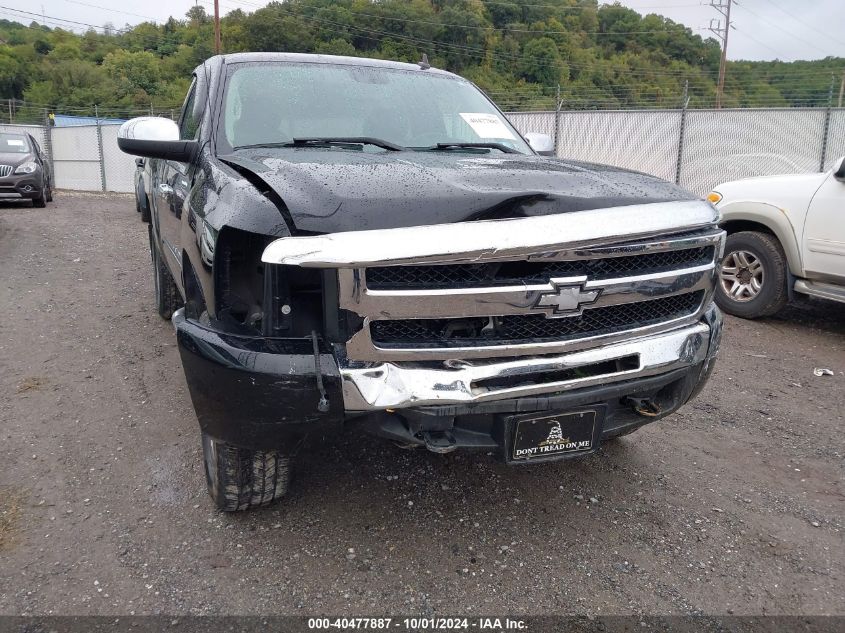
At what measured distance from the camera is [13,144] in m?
13.2

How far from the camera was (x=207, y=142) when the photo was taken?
2.94m

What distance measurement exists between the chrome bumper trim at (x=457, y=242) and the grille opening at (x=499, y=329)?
234 mm

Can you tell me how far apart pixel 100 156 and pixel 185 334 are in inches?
804

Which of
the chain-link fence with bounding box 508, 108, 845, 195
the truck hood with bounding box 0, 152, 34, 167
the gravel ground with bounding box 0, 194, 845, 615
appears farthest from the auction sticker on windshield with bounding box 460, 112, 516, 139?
the truck hood with bounding box 0, 152, 34, 167

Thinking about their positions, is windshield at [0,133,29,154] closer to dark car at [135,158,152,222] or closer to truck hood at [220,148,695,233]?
dark car at [135,158,152,222]

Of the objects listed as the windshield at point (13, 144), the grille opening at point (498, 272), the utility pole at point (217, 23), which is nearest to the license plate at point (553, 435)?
the grille opening at point (498, 272)

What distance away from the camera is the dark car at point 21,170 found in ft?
41.5

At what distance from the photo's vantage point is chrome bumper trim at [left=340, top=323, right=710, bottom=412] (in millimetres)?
2021

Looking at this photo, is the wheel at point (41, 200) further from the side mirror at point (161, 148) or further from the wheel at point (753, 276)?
the wheel at point (753, 276)

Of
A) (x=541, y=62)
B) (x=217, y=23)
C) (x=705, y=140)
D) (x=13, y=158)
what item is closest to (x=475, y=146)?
(x=705, y=140)

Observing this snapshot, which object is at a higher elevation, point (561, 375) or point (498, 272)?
point (498, 272)

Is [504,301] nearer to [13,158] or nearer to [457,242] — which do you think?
[457,242]

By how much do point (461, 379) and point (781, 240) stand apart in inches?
185

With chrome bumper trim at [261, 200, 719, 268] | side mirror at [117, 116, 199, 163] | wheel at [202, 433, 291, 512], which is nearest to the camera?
chrome bumper trim at [261, 200, 719, 268]
